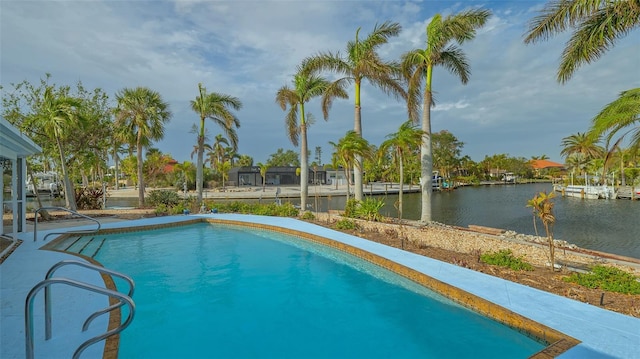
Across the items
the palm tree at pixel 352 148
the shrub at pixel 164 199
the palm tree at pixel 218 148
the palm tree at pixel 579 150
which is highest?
the palm tree at pixel 218 148

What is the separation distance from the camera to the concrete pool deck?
356cm

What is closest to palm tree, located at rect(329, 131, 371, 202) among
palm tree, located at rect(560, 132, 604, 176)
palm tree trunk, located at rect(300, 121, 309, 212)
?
palm tree trunk, located at rect(300, 121, 309, 212)

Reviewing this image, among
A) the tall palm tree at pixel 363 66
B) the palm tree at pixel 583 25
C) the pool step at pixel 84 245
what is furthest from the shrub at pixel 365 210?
the pool step at pixel 84 245

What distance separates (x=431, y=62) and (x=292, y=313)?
10.6 m

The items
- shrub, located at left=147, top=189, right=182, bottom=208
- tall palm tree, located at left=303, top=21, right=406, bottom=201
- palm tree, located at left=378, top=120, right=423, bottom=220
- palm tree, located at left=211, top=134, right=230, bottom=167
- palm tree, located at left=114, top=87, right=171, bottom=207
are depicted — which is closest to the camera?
palm tree, located at left=378, top=120, right=423, bottom=220

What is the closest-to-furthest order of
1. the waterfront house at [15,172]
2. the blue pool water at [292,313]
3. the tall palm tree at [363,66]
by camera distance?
1. the blue pool water at [292,313]
2. the waterfront house at [15,172]
3. the tall palm tree at [363,66]

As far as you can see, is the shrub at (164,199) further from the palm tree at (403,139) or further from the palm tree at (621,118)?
the palm tree at (621,118)

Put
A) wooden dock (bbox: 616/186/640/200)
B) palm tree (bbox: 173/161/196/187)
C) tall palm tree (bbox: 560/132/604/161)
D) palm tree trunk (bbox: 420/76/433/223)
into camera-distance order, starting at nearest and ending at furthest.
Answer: palm tree trunk (bbox: 420/76/433/223) → wooden dock (bbox: 616/186/640/200) → palm tree (bbox: 173/161/196/187) → tall palm tree (bbox: 560/132/604/161)

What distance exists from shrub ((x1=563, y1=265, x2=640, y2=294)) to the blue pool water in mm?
2189

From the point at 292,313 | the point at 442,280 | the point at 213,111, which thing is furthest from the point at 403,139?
the point at 213,111

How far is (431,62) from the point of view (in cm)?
1239

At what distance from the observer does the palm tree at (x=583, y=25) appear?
6164 millimetres

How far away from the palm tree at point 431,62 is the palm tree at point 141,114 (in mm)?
13889

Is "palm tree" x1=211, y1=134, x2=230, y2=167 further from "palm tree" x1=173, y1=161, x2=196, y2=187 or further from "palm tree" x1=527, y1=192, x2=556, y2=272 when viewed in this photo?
"palm tree" x1=527, y1=192, x2=556, y2=272
